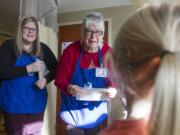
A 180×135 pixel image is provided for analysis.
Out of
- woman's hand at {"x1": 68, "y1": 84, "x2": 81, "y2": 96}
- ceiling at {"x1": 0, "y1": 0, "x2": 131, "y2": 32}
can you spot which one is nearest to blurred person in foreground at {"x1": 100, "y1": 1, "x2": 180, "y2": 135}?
woman's hand at {"x1": 68, "y1": 84, "x2": 81, "y2": 96}

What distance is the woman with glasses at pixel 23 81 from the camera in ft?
5.81

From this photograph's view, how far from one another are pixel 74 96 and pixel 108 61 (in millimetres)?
998

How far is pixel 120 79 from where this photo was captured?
675 mm

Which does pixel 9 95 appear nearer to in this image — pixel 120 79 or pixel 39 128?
pixel 39 128

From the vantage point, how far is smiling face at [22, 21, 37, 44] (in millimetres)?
1849

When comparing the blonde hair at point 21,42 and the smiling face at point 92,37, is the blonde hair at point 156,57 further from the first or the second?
the blonde hair at point 21,42

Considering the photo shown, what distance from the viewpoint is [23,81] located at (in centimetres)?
180

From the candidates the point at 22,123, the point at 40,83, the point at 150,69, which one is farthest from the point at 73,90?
the point at 150,69

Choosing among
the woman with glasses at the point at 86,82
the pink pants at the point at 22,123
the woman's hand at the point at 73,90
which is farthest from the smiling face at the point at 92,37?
the pink pants at the point at 22,123

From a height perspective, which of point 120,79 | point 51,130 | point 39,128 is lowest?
point 51,130

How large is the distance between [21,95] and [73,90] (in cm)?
34

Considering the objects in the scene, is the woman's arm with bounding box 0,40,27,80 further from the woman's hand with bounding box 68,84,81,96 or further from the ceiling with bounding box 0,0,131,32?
the ceiling with bounding box 0,0,131,32

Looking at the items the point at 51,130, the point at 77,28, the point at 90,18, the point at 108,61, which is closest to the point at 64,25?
the point at 77,28

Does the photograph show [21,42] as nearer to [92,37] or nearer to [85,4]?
[92,37]
